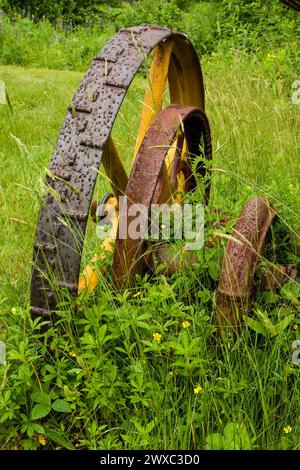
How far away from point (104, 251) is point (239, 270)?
636mm

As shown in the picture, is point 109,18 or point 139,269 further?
point 109,18

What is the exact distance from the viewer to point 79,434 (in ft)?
7.47

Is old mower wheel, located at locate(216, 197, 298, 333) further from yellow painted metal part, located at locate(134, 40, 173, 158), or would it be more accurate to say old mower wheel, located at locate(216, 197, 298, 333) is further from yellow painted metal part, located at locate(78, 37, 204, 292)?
yellow painted metal part, located at locate(134, 40, 173, 158)

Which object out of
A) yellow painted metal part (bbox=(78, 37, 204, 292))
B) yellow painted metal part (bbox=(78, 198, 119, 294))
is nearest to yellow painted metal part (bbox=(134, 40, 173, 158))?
yellow painted metal part (bbox=(78, 37, 204, 292))

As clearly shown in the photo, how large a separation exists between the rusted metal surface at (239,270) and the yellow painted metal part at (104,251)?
1.58 feet

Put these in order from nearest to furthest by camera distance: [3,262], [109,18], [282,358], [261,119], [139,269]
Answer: [282,358], [139,269], [3,262], [261,119], [109,18]

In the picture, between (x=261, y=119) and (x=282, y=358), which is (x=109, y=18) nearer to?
(x=261, y=119)

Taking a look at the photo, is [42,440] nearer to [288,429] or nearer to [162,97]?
[288,429]

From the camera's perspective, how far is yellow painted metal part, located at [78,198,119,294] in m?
2.50

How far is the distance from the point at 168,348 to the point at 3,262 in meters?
1.44

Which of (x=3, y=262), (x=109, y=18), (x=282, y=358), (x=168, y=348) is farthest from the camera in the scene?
(x=109, y=18)

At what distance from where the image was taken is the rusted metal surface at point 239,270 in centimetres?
225

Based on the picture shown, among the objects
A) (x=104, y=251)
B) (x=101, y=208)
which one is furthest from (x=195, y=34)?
(x=104, y=251)
